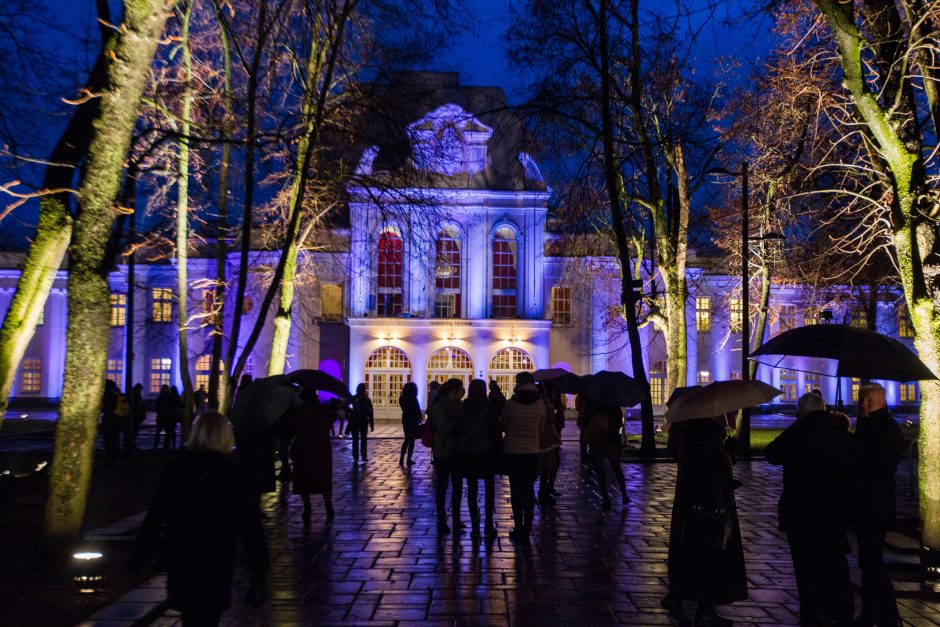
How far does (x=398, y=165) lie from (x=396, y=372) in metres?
25.6

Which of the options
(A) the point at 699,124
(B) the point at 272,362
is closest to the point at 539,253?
(A) the point at 699,124

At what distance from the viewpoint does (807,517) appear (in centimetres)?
627

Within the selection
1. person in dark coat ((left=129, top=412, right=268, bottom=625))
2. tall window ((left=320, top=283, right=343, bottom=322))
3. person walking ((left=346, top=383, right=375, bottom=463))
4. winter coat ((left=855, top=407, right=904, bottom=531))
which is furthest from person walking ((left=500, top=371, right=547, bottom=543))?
tall window ((left=320, top=283, right=343, bottom=322))

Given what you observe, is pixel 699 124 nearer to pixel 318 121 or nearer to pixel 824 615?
pixel 318 121

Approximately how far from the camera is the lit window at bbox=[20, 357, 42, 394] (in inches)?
1921

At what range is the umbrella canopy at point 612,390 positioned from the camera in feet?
47.6

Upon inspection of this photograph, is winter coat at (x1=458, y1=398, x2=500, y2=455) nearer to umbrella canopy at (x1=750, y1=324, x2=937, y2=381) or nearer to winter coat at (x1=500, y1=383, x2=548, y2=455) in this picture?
winter coat at (x1=500, y1=383, x2=548, y2=455)

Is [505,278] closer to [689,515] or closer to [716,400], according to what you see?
[716,400]

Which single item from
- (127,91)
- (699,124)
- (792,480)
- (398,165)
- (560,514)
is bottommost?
(560,514)

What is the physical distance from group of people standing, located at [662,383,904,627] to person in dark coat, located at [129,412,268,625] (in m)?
3.42

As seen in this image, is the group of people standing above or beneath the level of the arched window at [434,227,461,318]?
beneath

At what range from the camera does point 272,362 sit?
21.4 m

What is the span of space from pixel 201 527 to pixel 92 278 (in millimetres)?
5134

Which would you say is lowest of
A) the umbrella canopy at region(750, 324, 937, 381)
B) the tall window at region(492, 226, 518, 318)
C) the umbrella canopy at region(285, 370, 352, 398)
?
the umbrella canopy at region(285, 370, 352, 398)
